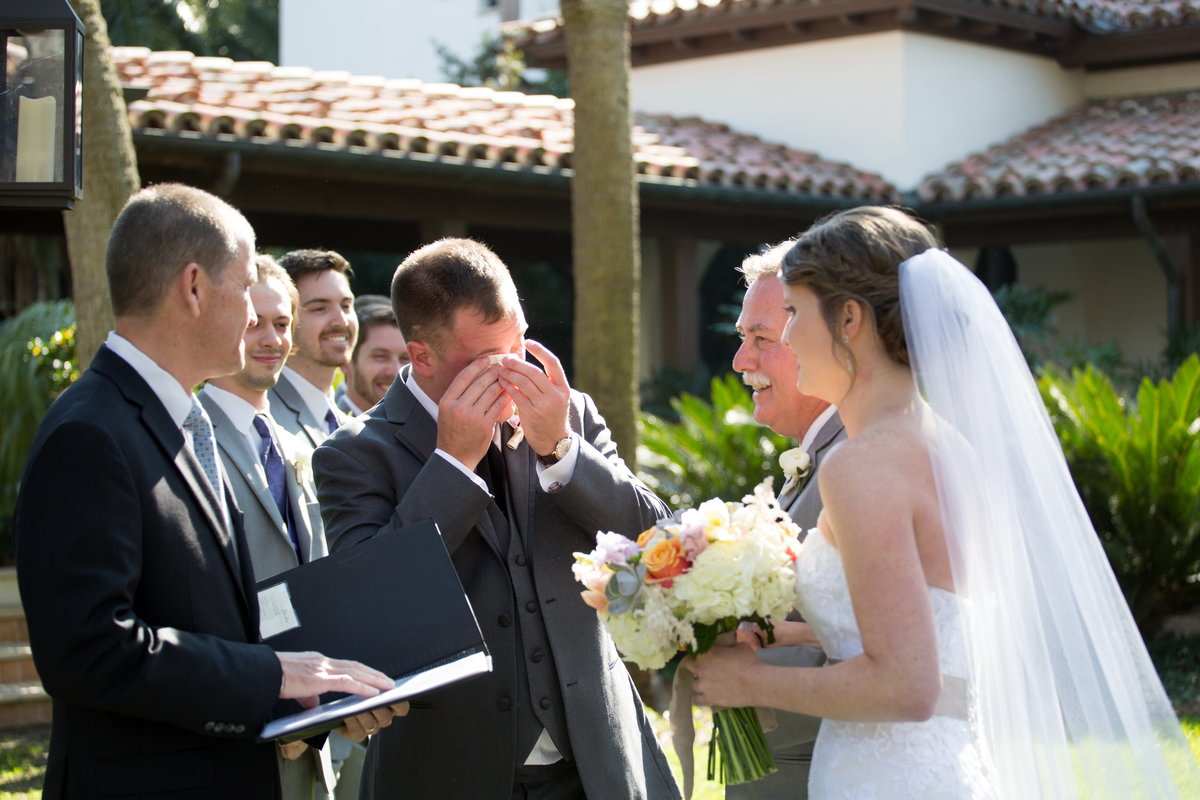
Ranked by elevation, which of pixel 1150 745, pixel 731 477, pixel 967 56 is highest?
pixel 967 56

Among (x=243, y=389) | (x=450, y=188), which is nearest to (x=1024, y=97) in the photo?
(x=450, y=188)

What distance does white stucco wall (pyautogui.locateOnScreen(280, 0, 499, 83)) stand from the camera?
35125 mm

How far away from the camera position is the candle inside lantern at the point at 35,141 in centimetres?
349

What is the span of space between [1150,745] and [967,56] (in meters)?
15.0

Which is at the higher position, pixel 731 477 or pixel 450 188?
pixel 450 188

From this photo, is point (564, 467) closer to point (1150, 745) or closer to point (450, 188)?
point (1150, 745)

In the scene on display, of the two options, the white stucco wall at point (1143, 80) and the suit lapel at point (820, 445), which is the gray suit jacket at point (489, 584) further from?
the white stucco wall at point (1143, 80)

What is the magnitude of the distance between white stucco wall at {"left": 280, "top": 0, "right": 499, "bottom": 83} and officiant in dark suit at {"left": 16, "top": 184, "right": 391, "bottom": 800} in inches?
1302

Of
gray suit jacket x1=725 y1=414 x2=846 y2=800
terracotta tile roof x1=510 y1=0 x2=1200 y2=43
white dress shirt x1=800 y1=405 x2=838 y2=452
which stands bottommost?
gray suit jacket x1=725 y1=414 x2=846 y2=800

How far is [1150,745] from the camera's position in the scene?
3.13m

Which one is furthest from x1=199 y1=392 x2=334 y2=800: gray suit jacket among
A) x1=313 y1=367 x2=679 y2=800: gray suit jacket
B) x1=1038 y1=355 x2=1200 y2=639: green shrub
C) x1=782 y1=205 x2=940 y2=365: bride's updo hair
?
x1=1038 y1=355 x2=1200 y2=639: green shrub

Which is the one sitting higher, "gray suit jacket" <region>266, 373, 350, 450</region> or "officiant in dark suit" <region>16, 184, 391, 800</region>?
"officiant in dark suit" <region>16, 184, 391, 800</region>

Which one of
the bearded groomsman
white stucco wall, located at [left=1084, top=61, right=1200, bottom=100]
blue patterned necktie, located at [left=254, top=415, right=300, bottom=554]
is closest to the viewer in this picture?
blue patterned necktie, located at [left=254, top=415, right=300, bottom=554]

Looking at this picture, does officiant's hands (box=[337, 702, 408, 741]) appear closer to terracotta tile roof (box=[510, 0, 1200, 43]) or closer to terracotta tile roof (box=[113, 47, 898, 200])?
terracotta tile roof (box=[113, 47, 898, 200])
